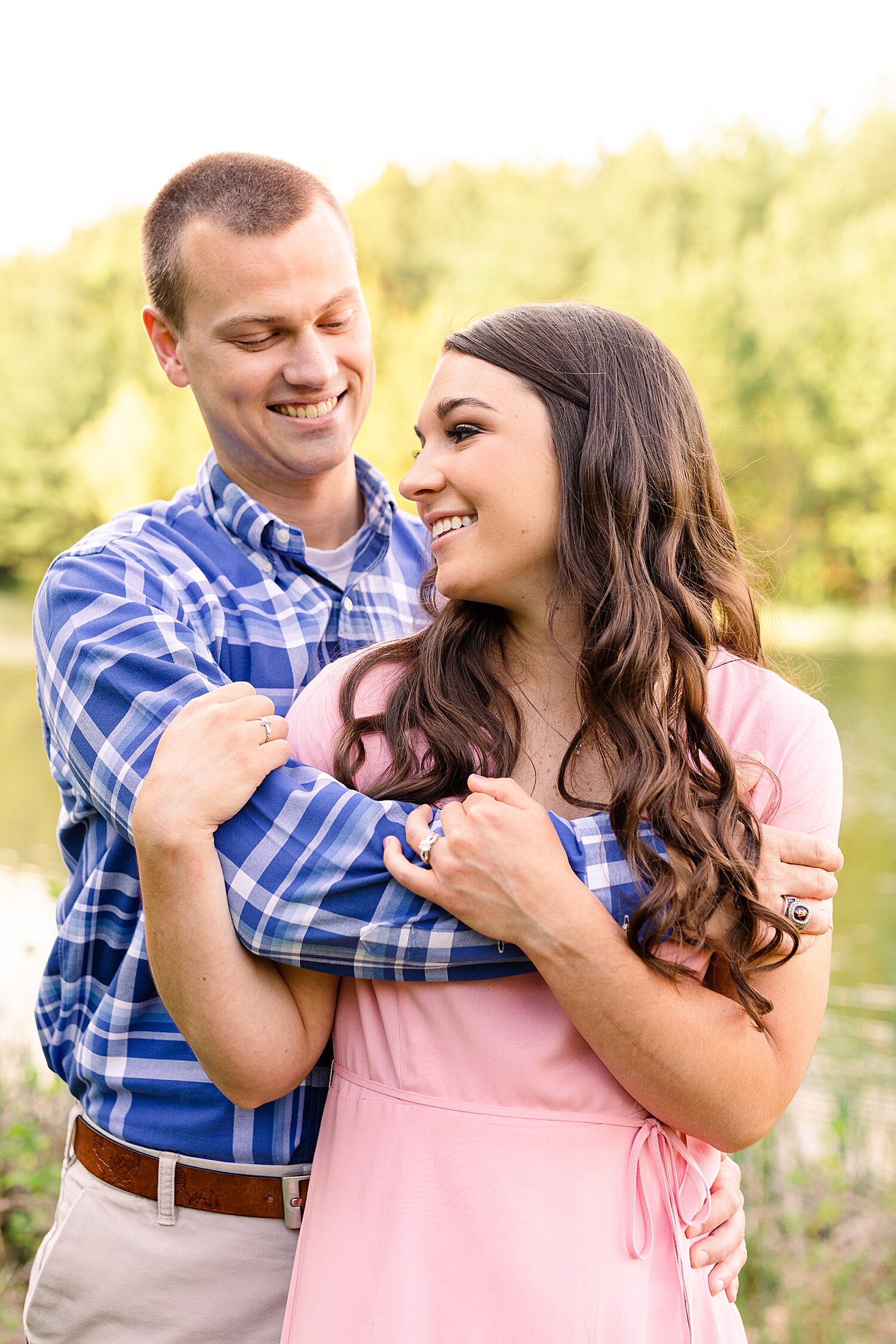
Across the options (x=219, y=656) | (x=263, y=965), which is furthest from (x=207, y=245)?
(x=263, y=965)

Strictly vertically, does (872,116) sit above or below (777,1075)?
above

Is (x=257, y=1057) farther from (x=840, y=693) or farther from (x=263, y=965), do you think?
(x=840, y=693)

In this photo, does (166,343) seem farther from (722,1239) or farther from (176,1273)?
(722,1239)

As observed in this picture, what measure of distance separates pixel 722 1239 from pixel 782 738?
2.32ft

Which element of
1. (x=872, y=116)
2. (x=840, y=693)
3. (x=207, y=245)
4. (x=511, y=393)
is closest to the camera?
(x=511, y=393)

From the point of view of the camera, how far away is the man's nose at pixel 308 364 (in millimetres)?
2320

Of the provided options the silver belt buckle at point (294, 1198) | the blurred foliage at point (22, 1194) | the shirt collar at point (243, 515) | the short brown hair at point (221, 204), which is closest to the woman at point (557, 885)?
the silver belt buckle at point (294, 1198)

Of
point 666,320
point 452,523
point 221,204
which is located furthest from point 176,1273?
point 666,320

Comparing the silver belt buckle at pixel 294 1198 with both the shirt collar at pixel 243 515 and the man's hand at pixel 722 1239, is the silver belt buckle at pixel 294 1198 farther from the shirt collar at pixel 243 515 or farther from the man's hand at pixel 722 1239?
the shirt collar at pixel 243 515

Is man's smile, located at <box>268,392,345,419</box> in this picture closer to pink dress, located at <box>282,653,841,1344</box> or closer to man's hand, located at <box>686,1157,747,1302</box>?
pink dress, located at <box>282,653,841,1344</box>

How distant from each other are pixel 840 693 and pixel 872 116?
22523 millimetres

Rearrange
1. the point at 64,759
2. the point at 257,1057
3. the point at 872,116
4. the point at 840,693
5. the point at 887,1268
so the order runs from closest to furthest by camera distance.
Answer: the point at 257,1057, the point at 64,759, the point at 887,1268, the point at 840,693, the point at 872,116

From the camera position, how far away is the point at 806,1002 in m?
1.64

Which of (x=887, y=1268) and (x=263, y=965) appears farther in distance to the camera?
(x=887, y=1268)
